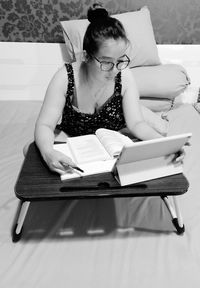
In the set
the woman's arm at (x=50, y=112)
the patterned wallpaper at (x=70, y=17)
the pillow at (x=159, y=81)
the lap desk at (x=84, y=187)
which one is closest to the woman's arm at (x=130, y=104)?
the woman's arm at (x=50, y=112)

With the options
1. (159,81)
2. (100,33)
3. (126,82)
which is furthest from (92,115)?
(159,81)

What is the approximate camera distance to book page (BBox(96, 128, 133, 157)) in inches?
47.0

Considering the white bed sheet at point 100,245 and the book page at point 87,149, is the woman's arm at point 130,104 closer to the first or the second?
the book page at point 87,149

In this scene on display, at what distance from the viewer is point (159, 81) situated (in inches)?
83.1

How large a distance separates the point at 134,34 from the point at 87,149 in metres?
1.22

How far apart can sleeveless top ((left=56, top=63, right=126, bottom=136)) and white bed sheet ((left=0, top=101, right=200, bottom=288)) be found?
33cm

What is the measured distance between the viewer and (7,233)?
4.21ft

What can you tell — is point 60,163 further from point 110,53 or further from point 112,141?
point 110,53

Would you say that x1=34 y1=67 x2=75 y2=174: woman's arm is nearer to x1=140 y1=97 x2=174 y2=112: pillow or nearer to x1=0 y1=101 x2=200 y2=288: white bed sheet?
x1=0 y1=101 x2=200 y2=288: white bed sheet

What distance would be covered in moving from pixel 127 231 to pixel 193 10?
5.52 feet

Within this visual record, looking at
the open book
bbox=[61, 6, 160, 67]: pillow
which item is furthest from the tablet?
bbox=[61, 6, 160, 67]: pillow

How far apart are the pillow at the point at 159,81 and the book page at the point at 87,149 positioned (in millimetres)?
891

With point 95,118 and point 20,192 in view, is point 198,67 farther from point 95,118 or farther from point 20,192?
point 20,192

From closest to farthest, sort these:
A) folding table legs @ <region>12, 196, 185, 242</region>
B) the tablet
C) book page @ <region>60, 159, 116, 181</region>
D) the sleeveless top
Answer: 1. the tablet
2. book page @ <region>60, 159, 116, 181</region>
3. folding table legs @ <region>12, 196, 185, 242</region>
4. the sleeveless top
